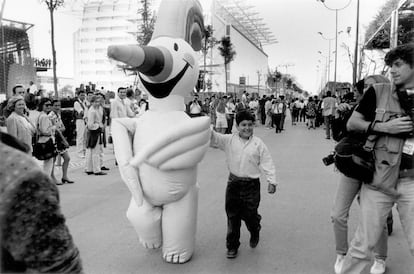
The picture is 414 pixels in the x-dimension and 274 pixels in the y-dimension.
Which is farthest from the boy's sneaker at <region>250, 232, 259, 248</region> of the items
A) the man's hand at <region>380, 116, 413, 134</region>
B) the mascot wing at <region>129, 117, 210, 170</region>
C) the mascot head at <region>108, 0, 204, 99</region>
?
the man's hand at <region>380, 116, 413, 134</region>

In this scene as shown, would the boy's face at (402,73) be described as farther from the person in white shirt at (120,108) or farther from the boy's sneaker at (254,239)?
the person in white shirt at (120,108)

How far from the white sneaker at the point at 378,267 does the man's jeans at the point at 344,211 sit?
0.11 ft

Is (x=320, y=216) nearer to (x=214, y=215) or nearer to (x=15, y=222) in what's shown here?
(x=214, y=215)

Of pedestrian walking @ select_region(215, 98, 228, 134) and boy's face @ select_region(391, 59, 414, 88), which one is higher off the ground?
boy's face @ select_region(391, 59, 414, 88)

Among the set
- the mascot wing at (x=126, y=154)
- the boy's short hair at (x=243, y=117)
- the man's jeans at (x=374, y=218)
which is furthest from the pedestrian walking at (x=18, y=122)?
the man's jeans at (x=374, y=218)

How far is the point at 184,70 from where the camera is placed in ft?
11.8

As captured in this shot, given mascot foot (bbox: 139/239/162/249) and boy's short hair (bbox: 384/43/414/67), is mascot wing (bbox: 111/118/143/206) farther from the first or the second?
boy's short hair (bbox: 384/43/414/67)

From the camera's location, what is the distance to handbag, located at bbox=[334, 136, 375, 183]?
276 cm

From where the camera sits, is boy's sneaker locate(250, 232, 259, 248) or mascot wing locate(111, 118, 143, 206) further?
boy's sneaker locate(250, 232, 259, 248)

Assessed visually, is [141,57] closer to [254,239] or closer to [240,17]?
[254,239]

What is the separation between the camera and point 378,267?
129 inches

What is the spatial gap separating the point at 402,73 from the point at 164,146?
1813 millimetres

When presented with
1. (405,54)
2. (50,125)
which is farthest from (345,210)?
(50,125)

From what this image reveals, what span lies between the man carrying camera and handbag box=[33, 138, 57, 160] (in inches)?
187
